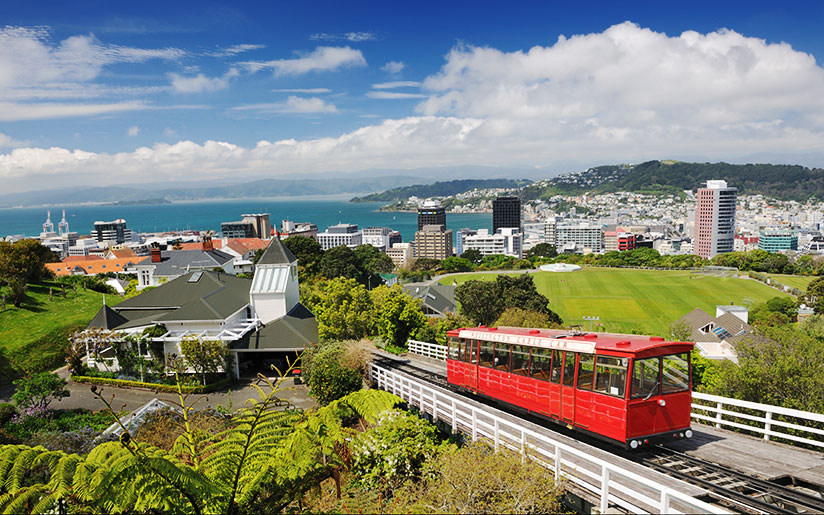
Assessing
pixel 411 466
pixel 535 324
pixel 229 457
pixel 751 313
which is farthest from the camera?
pixel 751 313

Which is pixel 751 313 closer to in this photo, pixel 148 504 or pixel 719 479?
pixel 719 479

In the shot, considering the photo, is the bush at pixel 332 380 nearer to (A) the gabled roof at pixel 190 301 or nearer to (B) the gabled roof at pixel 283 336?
(B) the gabled roof at pixel 283 336

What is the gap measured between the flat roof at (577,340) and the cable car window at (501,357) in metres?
0.17

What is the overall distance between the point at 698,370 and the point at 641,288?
75.4m

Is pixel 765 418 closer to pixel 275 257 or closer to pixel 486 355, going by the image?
pixel 486 355

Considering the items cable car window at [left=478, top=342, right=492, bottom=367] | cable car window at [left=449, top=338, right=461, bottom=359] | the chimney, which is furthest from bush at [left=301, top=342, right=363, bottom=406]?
the chimney

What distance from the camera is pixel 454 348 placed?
16641 millimetres

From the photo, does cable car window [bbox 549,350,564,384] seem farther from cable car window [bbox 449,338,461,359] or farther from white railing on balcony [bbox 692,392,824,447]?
cable car window [bbox 449,338,461,359]

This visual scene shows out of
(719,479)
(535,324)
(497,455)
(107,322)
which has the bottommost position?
(535,324)

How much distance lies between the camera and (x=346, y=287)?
30.8m

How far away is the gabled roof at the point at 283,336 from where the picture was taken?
28266 millimetres

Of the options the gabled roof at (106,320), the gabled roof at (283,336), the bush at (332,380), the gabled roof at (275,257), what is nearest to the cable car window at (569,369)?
the bush at (332,380)

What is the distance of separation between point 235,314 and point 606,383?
82.7ft

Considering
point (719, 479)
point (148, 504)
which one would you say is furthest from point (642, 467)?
point (148, 504)
